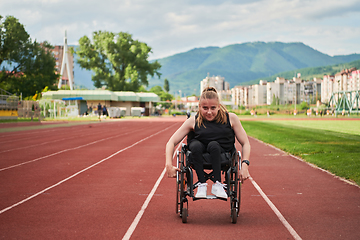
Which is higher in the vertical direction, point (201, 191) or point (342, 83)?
point (342, 83)

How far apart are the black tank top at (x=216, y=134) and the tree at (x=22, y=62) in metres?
53.2

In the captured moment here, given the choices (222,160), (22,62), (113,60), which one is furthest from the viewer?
(113,60)

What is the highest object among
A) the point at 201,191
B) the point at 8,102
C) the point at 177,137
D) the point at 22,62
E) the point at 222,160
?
the point at 22,62

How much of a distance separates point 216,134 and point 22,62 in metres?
56.4

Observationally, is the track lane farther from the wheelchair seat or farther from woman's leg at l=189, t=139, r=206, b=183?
the wheelchair seat

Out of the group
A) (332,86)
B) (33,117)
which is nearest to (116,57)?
(33,117)

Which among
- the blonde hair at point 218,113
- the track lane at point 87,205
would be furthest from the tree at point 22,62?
the blonde hair at point 218,113

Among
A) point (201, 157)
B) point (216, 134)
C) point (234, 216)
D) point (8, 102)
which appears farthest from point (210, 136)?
point (8, 102)

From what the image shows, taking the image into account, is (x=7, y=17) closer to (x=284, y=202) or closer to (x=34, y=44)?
(x=34, y=44)

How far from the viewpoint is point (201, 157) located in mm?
4504

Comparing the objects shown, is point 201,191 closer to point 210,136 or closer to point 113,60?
point 210,136

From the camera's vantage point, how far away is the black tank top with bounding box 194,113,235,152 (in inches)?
184

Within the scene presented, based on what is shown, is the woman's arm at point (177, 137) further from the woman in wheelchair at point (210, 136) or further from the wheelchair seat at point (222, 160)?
the wheelchair seat at point (222, 160)

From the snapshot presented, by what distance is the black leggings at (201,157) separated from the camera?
445cm
